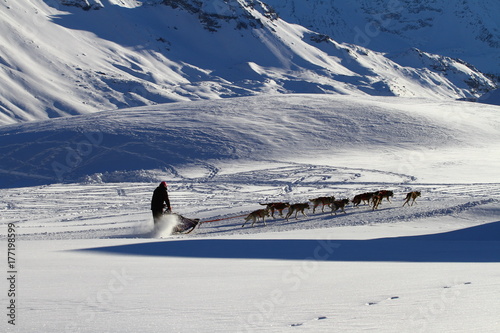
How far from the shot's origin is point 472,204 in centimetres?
1338

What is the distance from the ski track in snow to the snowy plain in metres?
0.08

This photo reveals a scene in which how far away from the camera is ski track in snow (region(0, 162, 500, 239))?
1299 centimetres

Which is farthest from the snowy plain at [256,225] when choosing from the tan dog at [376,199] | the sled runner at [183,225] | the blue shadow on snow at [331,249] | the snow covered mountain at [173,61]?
the snow covered mountain at [173,61]

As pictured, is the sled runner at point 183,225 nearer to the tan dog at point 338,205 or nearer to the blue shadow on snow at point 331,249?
the blue shadow on snow at point 331,249

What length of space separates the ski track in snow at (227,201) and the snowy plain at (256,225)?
8 centimetres

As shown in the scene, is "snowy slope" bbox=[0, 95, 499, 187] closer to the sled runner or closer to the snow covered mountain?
the sled runner

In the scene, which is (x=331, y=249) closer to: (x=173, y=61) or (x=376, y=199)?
(x=376, y=199)

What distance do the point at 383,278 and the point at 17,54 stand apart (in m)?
92.1

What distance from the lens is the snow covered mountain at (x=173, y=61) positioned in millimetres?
84562

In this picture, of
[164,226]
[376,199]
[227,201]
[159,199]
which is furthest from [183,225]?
[227,201]

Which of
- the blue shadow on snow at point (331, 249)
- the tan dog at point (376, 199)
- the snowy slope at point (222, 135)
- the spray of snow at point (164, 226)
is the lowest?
the blue shadow on snow at point (331, 249)

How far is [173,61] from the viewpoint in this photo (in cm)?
11831

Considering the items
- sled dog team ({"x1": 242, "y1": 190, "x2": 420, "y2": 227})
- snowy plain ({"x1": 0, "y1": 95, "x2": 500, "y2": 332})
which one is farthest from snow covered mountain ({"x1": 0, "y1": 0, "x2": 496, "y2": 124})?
sled dog team ({"x1": 242, "y1": 190, "x2": 420, "y2": 227})

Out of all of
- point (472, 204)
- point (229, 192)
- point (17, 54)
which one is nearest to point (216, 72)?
point (17, 54)
